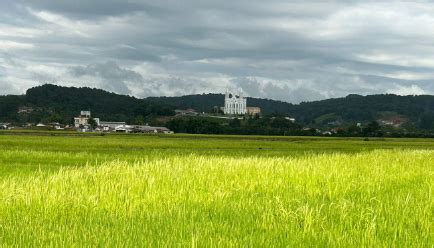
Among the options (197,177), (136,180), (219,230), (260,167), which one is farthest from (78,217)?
(260,167)

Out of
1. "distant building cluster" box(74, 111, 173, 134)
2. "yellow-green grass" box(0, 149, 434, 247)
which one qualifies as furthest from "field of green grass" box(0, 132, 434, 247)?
"distant building cluster" box(74, 111, 173, 134)

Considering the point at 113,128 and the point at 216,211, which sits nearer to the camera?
the point at 216,211

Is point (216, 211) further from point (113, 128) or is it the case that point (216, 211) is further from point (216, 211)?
point (113, 128)

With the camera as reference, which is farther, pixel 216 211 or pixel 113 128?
pixel 113 128

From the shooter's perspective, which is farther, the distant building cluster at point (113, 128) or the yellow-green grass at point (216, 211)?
the distant building cluster at point (113, 128)

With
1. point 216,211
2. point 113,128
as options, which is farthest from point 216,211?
point 113,128

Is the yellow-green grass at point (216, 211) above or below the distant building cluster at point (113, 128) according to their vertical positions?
above

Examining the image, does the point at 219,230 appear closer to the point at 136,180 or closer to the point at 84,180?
the point at 136,180

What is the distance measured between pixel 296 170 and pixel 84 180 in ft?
18.4

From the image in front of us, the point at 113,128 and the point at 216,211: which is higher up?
the point at 216,211

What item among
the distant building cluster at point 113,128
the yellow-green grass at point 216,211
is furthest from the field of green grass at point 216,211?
the distant building cluster at point 113,128

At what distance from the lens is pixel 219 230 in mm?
6457

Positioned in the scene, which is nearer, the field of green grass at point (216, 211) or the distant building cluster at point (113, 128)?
the field of green grass at point (216, 211)

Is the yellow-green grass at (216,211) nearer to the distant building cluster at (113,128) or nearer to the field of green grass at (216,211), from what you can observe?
→ the field of green grass at (216,211)
